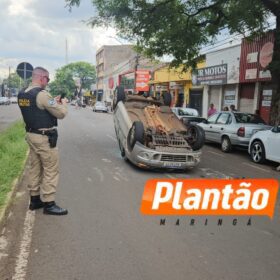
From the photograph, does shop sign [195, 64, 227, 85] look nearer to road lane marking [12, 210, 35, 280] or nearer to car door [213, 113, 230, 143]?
car door [213, 113, 230, 143]

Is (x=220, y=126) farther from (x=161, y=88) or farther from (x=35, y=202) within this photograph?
(x=161, y=88)

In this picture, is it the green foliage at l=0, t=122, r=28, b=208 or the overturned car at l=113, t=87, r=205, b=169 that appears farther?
the overturned car at l=113, t=87, r=205, b=169

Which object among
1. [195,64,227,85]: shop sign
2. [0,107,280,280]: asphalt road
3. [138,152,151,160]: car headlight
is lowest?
[0,107,280,280]: asphalt road

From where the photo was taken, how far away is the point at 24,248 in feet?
14.2

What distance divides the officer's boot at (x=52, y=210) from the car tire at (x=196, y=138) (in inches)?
191

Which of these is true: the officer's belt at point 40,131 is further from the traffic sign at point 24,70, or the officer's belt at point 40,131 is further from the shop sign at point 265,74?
the shop sign at point 265,74

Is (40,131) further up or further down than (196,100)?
further up

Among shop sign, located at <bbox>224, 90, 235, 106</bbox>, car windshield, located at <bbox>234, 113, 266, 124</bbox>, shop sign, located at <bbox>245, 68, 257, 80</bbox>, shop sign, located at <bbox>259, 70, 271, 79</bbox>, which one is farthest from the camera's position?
shop sign, located at <bbox>224, 90, 235, 106</bbox>

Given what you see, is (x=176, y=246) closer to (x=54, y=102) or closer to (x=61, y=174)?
(x=54, y=102)

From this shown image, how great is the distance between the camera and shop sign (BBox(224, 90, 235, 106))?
23.0 metres

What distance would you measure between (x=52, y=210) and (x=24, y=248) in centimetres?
124

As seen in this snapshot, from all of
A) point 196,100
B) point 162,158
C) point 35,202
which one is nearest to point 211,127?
point 162,158

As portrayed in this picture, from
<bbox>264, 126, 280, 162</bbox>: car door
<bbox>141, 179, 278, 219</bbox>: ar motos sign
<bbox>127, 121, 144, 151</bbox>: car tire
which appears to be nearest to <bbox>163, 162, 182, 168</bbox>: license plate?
<bbox>127, 121, 144, 151</bbox>: car tire

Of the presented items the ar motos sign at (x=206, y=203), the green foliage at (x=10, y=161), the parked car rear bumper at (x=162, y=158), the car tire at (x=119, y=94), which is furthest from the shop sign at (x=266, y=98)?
the ar motos sign at (x=206, y=203)
